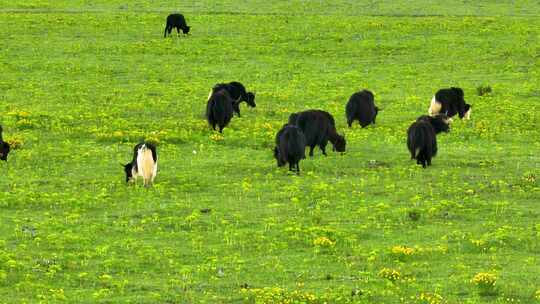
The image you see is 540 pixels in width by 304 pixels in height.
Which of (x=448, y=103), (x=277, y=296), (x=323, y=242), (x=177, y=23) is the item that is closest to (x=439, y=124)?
(x=448, y=103)

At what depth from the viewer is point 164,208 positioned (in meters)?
23.7

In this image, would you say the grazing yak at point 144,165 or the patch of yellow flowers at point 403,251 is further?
the grazing yak at point 144,165

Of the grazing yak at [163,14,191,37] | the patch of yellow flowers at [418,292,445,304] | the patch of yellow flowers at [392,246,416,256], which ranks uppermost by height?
the grazing yak at [163,14,191,37]

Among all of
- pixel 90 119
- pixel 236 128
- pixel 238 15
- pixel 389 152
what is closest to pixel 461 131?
pixel 389 152

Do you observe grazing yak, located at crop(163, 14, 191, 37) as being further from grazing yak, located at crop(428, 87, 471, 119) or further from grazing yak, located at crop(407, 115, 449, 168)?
grazing yak, located at crop(407, 115, 449, 168)

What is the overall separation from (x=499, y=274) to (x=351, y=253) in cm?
275

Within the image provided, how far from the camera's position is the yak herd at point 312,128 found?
26.3 metres

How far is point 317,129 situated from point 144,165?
5740 millimetres

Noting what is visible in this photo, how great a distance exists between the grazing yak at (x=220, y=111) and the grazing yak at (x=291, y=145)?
5.92 m

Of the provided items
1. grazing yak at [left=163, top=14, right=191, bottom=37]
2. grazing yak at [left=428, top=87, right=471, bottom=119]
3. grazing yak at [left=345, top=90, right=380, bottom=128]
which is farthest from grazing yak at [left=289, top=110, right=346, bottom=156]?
grazing yak at [left=163, top=14, right=191, bottom=37]

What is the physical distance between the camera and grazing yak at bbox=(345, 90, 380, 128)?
34781mm

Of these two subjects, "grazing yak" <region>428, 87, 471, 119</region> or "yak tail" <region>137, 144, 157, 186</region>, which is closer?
"yak tail" <region>137, 144, 157, 186</region>

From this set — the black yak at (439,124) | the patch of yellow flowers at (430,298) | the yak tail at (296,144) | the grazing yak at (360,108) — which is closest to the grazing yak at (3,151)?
the yak tail at (296,144)

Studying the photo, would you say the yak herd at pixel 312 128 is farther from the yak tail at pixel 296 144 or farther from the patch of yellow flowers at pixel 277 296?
the patch of yellow flowers at pixel 277 296
